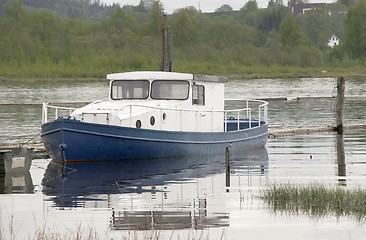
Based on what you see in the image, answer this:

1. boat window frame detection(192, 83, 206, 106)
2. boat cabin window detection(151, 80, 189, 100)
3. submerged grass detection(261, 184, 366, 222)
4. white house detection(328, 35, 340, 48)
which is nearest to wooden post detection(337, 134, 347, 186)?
submerged grass detection(261, 184, 366, 222)

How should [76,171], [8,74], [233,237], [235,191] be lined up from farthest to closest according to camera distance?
[8,74] < [76,171] < [235,191] < [233,237]

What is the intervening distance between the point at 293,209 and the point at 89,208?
154 inches

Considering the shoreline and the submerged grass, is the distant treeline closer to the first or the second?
the shoreline

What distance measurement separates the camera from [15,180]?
2752 cm

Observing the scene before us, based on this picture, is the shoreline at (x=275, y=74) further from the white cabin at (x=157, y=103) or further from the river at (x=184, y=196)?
the white cabin at (x=157, y=103)

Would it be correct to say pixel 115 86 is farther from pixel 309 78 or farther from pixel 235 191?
pixel 309 78

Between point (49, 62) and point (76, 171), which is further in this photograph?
point (49, 62)

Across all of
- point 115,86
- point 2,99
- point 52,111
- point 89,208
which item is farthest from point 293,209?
point 2,99

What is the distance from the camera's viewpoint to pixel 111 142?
Result: 30.5 metres

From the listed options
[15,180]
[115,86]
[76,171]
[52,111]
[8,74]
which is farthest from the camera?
[8,74]

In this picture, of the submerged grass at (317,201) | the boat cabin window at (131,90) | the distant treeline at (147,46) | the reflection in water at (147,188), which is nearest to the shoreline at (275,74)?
the distant treeline at (147,46)

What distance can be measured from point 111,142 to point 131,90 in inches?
104

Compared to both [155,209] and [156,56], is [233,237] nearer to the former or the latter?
[155,209]

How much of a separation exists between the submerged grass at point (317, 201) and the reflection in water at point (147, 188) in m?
1.11
